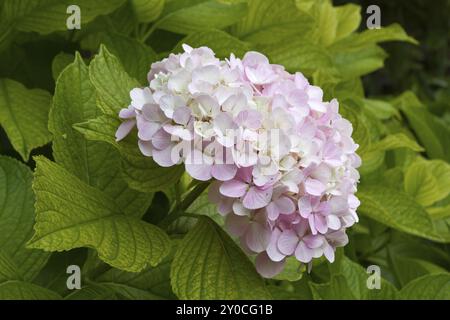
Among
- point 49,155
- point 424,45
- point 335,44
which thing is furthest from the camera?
point 424,45

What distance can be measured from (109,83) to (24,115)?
0.61 ft

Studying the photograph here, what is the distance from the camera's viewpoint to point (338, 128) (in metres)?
0.70

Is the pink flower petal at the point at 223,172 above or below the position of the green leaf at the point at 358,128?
above

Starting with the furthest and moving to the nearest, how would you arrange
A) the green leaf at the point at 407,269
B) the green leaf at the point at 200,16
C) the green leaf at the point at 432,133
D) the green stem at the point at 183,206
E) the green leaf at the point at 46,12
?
the green leaf at the point at 432,133 < the green leaf at the point at 407,269 < the green leaf at the point at 200,16 < the green leaf at the point at 46,12 < the green stem at the point at 183,206

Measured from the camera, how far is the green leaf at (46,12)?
846mm

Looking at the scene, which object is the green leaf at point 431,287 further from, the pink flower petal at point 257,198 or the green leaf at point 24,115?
the green leaf at point 24,115

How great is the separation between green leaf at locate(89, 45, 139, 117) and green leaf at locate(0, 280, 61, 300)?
0.69ft

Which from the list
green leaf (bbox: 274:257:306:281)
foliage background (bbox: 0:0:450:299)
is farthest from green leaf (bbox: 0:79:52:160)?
Answer: green leaf (bbox: 274:257:306:281)

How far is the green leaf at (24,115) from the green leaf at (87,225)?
146mm

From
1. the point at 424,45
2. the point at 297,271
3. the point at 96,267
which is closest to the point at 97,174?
the point at 96,267

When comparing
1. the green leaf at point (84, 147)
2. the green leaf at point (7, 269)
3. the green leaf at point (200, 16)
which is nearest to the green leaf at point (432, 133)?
the green leaf at point (200, 16)

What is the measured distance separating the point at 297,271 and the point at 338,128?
188 mm

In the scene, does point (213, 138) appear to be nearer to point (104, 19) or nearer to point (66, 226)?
point (66, 226)

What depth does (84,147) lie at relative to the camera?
75 cm
